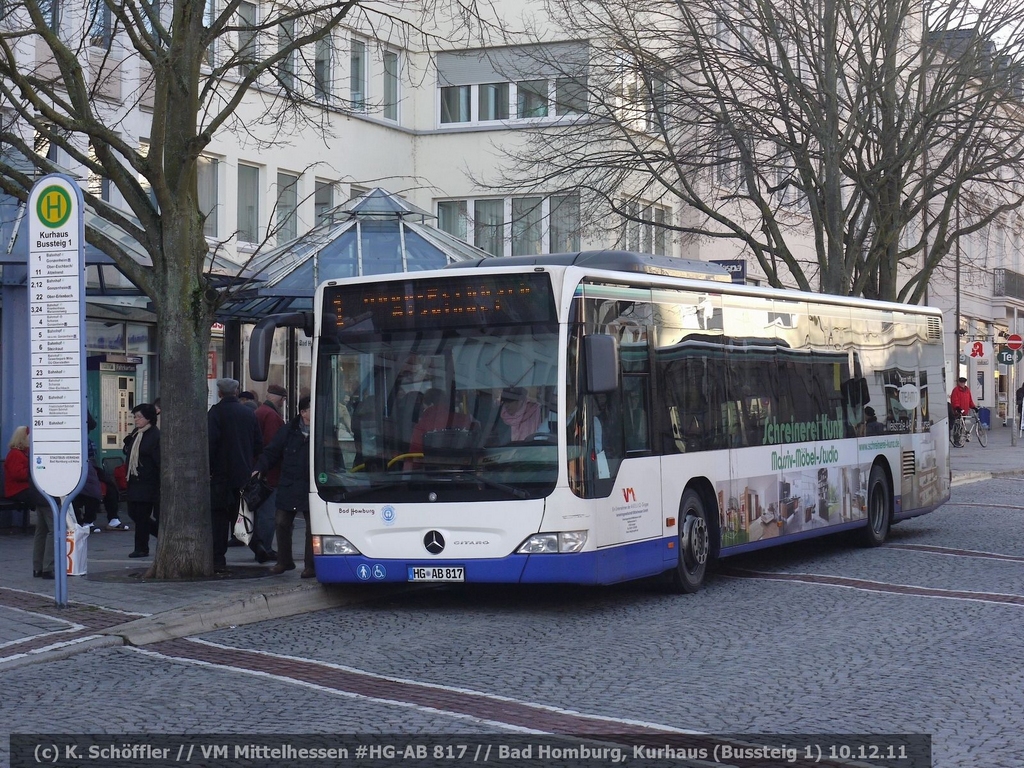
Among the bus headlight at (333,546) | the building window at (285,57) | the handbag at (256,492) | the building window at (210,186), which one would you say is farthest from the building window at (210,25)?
the bus headlight at (333,546)

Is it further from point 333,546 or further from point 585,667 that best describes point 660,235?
point 585,667

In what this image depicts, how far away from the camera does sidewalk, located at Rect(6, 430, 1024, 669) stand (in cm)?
1052

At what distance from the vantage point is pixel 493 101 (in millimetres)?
33688

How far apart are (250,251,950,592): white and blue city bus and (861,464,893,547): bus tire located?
3892 mm

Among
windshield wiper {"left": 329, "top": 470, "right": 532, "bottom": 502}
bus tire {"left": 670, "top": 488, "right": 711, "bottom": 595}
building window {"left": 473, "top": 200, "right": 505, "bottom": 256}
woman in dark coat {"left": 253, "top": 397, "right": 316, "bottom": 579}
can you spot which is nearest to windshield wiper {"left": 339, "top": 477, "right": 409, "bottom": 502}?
windshield wiper {"left": 329, "top": 470, "right": 532, "bottom": 502}

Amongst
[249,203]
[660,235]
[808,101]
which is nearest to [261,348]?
[808,101]

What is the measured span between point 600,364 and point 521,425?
0.77m

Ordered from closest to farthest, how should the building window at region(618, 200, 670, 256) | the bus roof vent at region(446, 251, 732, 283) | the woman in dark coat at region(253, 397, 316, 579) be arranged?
the bus roof vent at region(446, 251, 732, 283) < the woman in dark coat at region(253, 397, 316, 579) < the building window at region(618, 200, 670, 256)

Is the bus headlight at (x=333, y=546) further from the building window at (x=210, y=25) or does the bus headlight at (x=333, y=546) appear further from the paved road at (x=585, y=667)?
the building window at (x=210, y=25)

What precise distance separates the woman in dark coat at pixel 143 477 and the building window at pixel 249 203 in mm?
12902

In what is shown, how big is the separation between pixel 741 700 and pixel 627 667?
1.29 metres

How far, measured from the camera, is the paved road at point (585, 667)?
776 centimetres

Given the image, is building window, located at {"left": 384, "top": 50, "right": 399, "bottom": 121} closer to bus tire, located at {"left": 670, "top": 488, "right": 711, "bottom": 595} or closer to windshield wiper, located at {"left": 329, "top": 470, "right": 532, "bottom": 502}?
bus tire, located at {"left": 670, "top": 488, "right": 711, "bottom": 595}

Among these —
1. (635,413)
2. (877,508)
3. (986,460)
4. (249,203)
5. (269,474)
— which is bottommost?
(986,460)
